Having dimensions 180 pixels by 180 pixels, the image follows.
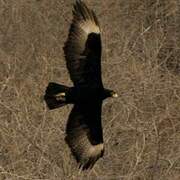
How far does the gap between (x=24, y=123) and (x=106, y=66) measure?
1494 millimetres

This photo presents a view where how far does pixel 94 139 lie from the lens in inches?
277

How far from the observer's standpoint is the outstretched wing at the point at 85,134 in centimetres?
692

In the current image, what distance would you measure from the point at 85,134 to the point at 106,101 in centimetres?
296

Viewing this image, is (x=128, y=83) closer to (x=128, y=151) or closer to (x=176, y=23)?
(x=128, y=151)

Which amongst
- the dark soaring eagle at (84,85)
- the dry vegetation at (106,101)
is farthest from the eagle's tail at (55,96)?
the dry vegetation at (106,101)

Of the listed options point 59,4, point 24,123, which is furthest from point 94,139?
point 59,4

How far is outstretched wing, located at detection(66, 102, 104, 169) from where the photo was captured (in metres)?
6.92

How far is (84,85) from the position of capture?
6891mm

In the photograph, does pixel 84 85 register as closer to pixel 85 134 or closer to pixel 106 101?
pixel 85 134

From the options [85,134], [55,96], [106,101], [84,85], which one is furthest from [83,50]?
[106,101]

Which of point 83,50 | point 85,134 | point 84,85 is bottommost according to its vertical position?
point 85,134

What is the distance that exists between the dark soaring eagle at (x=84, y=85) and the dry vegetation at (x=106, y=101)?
45.9 inches

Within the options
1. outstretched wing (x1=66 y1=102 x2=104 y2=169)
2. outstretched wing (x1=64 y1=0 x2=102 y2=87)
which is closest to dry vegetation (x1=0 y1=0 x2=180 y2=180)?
outstretched wing (x1=66 y1=102 x2=104 y2=169)

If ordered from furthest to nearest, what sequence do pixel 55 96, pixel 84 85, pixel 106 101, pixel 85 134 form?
pixel 106 101 < pixel 85 134 < pixel 84 85 < pixel 55 96
